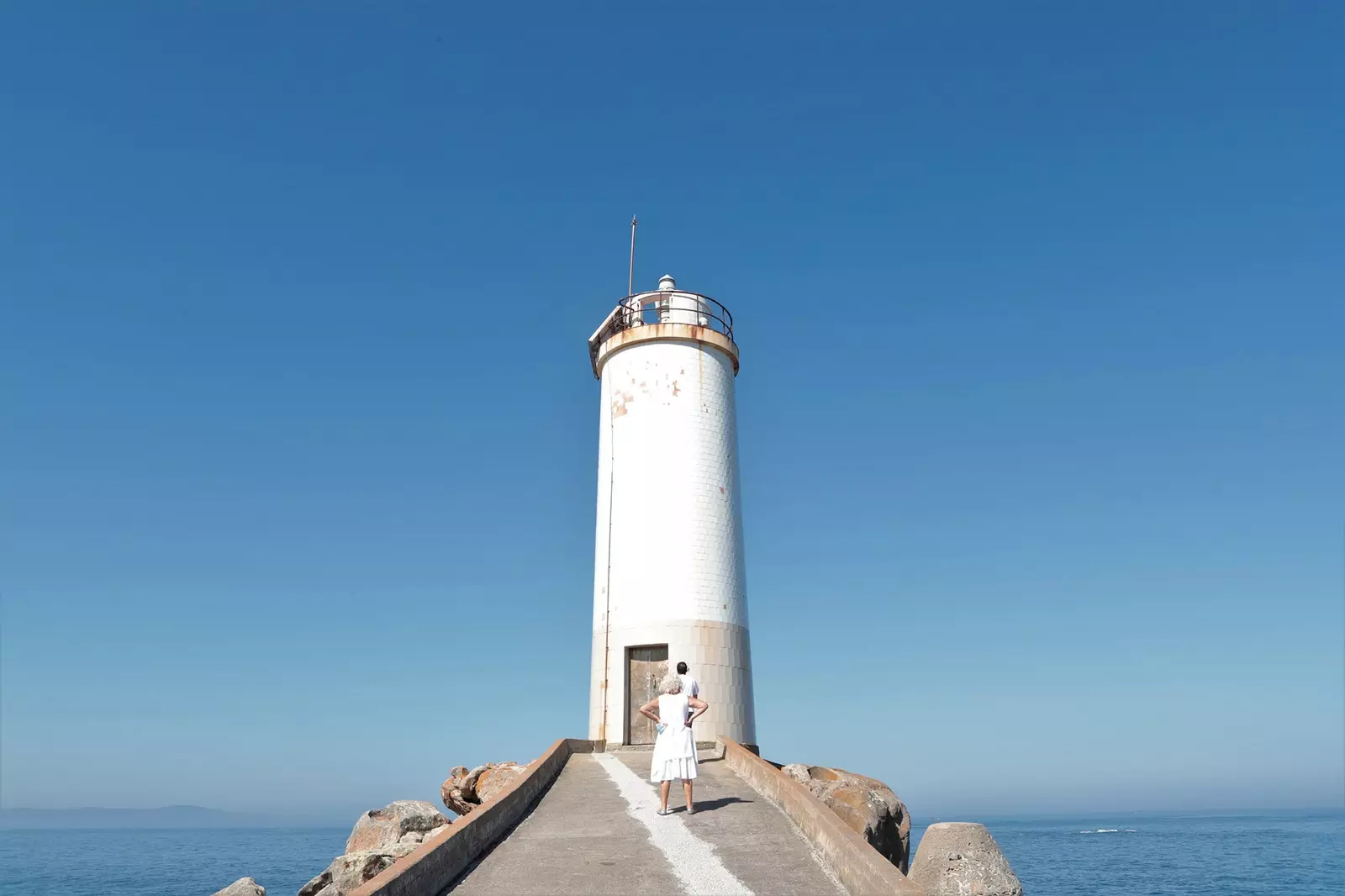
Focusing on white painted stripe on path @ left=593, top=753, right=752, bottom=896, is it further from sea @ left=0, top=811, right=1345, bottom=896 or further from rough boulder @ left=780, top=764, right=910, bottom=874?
sea @ left=0, top=811, right=1345, bottom=896

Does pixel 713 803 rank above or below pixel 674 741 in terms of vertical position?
below

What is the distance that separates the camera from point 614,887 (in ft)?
28.1

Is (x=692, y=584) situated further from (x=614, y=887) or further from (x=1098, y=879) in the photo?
(x=1098, y=879)

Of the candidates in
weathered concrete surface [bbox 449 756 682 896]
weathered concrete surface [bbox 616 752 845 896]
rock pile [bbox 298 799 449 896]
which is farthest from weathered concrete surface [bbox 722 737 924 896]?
rock pile [bbox 298 799 449 896]

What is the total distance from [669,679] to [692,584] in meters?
8.13

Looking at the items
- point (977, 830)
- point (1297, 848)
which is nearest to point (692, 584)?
point (977, 830)

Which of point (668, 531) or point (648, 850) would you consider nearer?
point (648, 850)

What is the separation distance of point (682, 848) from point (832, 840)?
1636 mm

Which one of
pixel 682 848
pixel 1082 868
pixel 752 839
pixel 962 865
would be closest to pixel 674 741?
pixel 752 839

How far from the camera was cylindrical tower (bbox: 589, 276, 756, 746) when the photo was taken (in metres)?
20.4

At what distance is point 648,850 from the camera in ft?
32.7

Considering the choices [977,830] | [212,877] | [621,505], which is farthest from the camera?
[212,877]

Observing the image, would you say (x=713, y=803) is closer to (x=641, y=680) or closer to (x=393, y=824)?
(x=393, y=824)

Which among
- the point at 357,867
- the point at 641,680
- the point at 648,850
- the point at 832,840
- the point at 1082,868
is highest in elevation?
the point at 641,680
